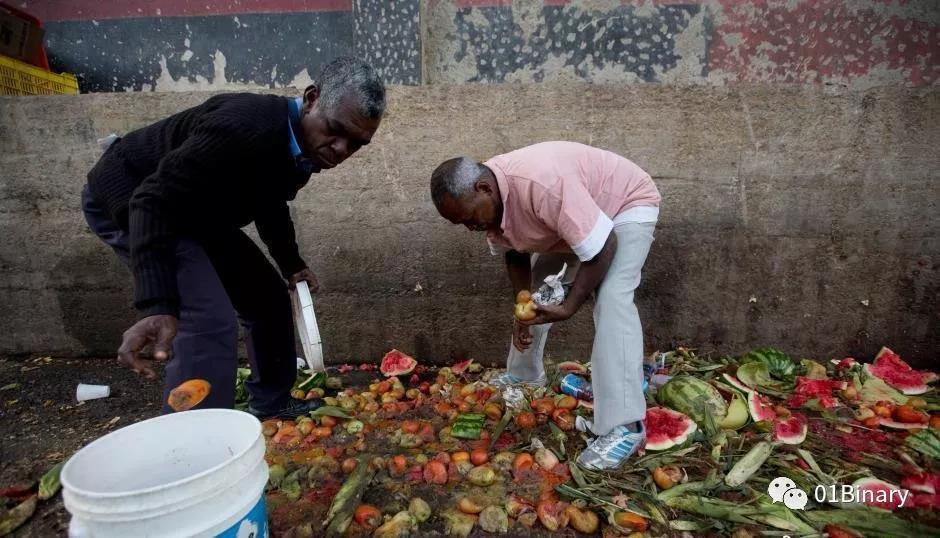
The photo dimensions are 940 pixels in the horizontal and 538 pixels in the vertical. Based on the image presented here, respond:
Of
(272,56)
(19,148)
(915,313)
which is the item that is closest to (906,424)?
(915,313)

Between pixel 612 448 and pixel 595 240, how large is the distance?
1.12 meters

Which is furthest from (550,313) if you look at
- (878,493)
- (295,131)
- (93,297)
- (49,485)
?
(93,297)

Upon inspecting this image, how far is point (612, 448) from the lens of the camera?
102 inches

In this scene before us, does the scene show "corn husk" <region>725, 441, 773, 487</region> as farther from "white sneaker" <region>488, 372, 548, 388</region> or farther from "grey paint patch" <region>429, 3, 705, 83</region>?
"grey paint patch" <region>429, 3, 705, 83</region>

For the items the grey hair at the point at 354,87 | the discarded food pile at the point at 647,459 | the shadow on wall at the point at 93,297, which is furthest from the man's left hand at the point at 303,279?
the shadow on wall at the point at 93,297

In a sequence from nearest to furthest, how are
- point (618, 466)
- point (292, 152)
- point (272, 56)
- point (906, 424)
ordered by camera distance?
point (292, 152) < point (618, 466) < point (906, 424) < point (272, 56)

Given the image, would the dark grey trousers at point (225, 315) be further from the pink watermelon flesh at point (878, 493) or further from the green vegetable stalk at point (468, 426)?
the pink watermelon flesh at point (878, 493)

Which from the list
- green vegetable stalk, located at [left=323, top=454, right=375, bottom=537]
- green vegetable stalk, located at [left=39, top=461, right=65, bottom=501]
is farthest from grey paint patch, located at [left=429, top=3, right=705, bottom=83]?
green vegetable stalk, located at [left=39, top=461, right=65, bottom=501]

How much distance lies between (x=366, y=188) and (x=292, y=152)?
1512mm

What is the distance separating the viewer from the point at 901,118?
3551mm

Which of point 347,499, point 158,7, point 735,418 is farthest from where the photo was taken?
point 158,7

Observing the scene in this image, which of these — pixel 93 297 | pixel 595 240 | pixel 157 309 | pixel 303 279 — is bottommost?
pixel 93 297

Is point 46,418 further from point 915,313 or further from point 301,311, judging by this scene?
point 915,313

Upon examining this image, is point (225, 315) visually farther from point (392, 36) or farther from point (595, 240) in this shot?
point (392, 36)
